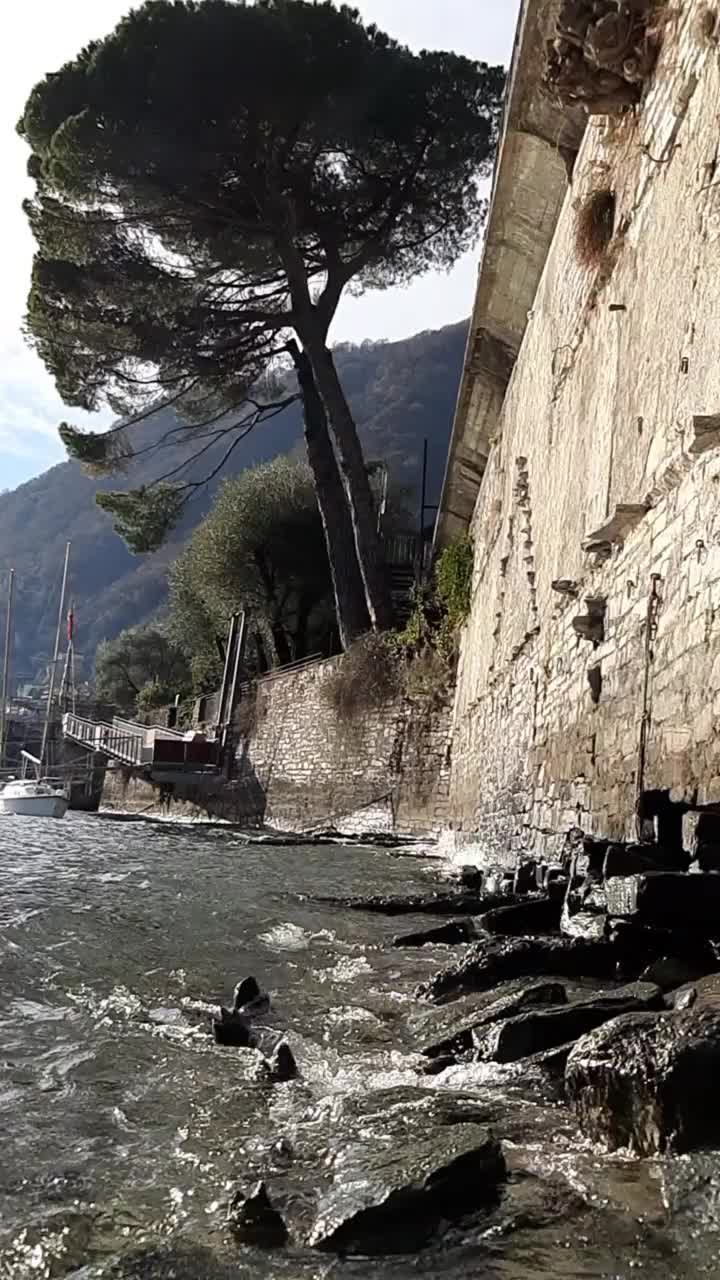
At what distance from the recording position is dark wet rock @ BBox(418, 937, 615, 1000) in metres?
3.28

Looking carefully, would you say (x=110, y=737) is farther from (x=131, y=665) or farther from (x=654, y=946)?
(x=654, y=946)

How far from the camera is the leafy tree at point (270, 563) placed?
26.0 m

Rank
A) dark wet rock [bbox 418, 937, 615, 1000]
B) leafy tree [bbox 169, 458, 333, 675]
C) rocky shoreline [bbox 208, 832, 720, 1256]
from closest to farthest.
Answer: rocky shoreline [bbox 208, 832, 720, 1256] → dark wet rock [bbox 418, 937, 615, 1000] → leafy tree [bbox 169, 458, 333, 675]

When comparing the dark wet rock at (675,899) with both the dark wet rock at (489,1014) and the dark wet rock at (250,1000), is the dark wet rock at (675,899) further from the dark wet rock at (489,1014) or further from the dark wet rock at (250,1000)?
the dark wet rock at (250,1000)

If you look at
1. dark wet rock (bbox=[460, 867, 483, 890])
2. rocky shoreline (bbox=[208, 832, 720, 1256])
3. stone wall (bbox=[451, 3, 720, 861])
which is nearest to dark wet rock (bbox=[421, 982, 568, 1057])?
rocky shoreline (bbox=[208, 832, 720, 1256])

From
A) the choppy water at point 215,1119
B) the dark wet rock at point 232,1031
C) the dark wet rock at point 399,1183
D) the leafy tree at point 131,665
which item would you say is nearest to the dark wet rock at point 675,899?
the choppy water at point 215,1119

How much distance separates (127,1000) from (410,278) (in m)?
19.3

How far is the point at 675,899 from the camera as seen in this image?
308cm

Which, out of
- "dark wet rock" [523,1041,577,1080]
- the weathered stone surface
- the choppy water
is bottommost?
the choppy water

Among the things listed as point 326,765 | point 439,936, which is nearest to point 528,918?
point 439,936

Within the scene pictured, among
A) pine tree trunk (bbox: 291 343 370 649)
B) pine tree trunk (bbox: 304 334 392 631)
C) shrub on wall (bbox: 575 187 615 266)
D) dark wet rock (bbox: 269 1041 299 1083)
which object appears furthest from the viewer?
pine tree trunk (bbox: 291 343 370 649)

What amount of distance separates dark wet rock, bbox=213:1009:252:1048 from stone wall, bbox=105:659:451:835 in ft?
39.7

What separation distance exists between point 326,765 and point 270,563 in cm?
926

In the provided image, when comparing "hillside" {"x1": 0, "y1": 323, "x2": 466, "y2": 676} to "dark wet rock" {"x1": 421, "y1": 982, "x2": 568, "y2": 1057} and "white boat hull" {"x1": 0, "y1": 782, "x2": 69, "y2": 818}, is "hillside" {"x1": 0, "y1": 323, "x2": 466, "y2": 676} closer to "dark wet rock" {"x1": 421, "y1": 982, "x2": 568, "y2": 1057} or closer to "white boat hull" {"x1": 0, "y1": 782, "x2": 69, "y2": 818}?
"white boat hull" {"x1": 0, "y1": 782, "x2": 69, "y2": 818}
